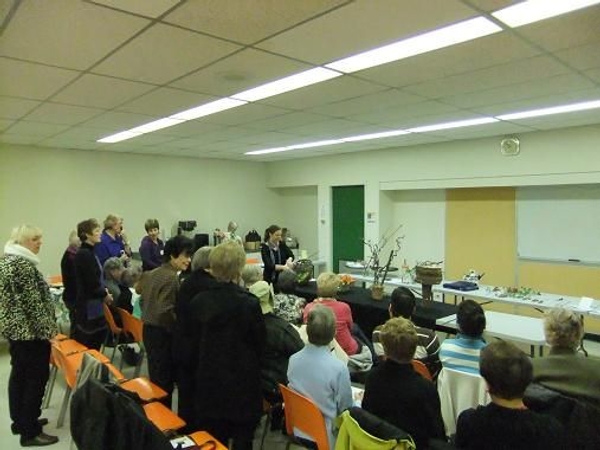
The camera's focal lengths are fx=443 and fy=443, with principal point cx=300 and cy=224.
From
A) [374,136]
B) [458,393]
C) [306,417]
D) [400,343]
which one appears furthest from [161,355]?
[374,136]

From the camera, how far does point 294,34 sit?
224 cm

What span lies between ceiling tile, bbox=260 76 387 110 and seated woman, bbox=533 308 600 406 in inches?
77.9

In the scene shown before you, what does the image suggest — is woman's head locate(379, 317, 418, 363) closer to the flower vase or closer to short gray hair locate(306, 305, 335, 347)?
short gray hair locate(306, 305, 335, 347)

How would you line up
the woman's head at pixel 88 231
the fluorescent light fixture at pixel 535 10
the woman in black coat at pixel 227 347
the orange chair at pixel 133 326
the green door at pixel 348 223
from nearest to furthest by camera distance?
the fluorescent light fixture at pixel 535 10, the woman in black coat at pixel 227 347, the woman's head at pixel 88 231, the orange chair at pixel 133 326, the green door at pixel 348 223

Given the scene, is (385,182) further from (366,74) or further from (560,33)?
(560,33)

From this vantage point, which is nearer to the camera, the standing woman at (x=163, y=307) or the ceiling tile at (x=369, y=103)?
the standing woman at (x=163, y=307)

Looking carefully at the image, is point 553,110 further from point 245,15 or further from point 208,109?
point 245,15

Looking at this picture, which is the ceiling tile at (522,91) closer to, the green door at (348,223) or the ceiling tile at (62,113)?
the ceiling tile at (62,113)

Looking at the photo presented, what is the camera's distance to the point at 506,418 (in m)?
1.52

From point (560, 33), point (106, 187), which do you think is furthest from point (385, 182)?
point (560, 33)

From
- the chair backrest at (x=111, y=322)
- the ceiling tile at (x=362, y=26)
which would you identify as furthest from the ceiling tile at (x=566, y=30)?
the chair backrest at (x=111, y=322)

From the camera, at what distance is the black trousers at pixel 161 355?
286 cm

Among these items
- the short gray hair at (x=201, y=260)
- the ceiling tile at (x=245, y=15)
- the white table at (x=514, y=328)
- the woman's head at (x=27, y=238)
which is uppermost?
the ceiling tile at (x=245, y=15)

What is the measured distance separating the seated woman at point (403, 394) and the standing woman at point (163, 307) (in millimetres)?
1451
